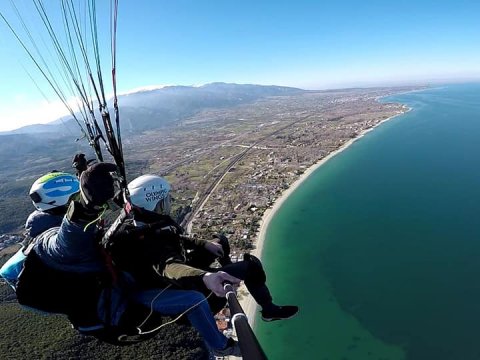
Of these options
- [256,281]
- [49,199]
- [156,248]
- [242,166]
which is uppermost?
[49,199]

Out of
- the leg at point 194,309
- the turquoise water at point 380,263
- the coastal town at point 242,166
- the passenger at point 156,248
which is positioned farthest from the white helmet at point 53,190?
the turquoise water at point 380,263

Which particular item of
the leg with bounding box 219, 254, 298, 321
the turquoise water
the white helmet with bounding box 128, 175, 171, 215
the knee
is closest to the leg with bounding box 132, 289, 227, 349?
the leg with bounding box 219, 254, 298, 321

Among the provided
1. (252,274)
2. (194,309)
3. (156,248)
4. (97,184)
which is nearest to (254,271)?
(252,274)

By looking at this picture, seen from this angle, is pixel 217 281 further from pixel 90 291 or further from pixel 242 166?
pixel 242 166

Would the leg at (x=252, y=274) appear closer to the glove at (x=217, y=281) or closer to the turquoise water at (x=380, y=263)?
the glove at (x=217, y=281)

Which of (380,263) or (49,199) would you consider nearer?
(49,199)

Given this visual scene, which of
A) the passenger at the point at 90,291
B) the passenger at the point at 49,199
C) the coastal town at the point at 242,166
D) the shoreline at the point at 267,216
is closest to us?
the passenger at the point at 90,291
